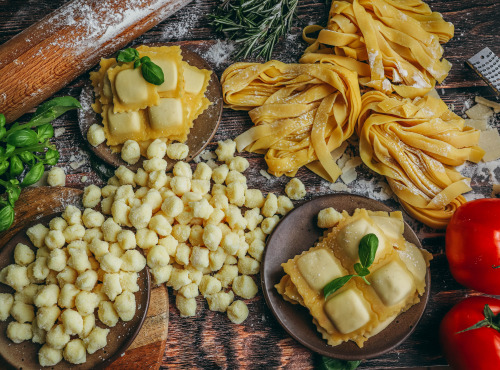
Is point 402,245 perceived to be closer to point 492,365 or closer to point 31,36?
point 492,365

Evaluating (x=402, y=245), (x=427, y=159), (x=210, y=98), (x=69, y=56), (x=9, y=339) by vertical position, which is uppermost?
(x=69, y=56)

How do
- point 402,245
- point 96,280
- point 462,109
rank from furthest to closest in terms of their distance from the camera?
point 462,109 → point 402,245 → point 96,280

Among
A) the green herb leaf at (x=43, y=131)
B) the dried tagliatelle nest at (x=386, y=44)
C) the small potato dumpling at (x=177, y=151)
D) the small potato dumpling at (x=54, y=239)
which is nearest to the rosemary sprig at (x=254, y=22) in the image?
the dried tagliatelle nest at (x=386, y=44)

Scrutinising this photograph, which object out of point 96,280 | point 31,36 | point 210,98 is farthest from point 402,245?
point 31,36

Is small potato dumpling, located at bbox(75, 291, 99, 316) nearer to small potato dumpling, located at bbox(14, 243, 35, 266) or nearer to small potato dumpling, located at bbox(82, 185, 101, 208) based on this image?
small potato dumpling, located at bbox(14, 243, 35, 266)

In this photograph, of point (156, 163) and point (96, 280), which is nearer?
point (96, 280)

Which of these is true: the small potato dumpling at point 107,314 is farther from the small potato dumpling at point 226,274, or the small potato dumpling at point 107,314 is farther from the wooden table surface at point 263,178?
the small potato dumpling at point 226,274
